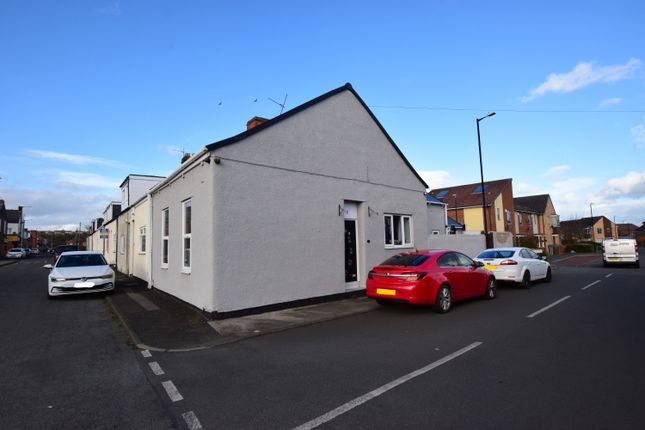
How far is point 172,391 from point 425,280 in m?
5.82

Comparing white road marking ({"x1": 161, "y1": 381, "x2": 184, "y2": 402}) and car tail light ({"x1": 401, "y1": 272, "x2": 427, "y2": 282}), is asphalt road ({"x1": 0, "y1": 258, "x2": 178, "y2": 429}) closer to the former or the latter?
white road marking ({"x1": 161, "y1": 381, "x2": 184, "y2": 402})

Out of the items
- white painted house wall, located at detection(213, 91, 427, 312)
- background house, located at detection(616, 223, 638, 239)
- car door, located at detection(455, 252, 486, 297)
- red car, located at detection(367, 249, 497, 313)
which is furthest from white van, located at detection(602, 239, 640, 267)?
background house, located at detection(616, 223, 638, 239)

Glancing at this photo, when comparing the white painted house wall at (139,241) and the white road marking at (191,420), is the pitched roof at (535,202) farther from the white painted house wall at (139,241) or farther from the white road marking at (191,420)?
the white road marking at (191,420)

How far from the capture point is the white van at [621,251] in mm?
23156

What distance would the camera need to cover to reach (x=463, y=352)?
5.55 metres

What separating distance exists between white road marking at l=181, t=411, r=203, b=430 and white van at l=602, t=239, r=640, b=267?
28.2 m

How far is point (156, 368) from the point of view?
515 centimetres

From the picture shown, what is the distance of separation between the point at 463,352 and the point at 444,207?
16.0 metres

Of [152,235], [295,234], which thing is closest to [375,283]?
[295,234]

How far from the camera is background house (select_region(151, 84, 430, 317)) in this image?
8453 mm

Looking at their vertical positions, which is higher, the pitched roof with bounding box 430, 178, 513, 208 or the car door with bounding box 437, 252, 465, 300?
the pitched roof with bounding box 430, 178, 513, 208

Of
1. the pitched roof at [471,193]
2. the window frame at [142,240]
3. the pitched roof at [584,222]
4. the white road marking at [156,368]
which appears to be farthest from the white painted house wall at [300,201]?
the pitched roof at [584,222]

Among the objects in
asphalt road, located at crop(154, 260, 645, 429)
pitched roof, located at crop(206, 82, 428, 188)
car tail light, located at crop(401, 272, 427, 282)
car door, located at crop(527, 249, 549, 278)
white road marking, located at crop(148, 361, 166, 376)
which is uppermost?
pitched roof, located at crop(206, 82, 428, 188)

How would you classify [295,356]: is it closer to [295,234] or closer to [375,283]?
[375,283]
